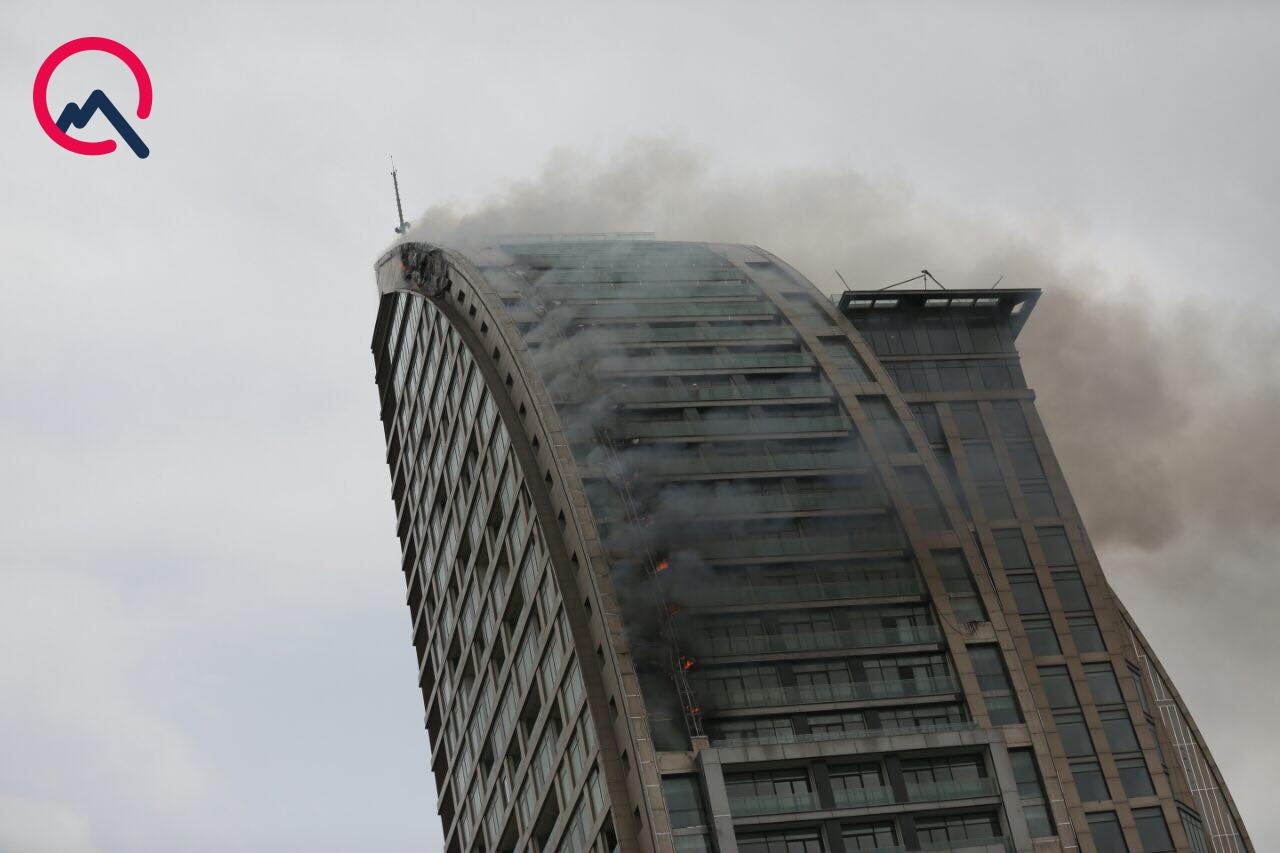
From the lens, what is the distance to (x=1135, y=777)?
92812mm

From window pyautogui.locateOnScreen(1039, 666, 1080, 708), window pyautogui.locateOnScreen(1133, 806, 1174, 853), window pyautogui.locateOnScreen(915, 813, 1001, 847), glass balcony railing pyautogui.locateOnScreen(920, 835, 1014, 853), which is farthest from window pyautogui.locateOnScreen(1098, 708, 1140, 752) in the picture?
glass balcony railing pyautogui.locateOnScreen(920, 835, 1014, 853)

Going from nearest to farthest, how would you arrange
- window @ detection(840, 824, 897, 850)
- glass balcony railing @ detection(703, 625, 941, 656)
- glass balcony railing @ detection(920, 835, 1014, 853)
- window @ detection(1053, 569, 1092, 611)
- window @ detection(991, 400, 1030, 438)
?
1. window @ detection(840, 824, 897, 850)
2. glass balcony railing @ detection(920, 835, 1014, 853)
3. glass balcony railing @ detection(703, 625, 941, 656)
4. window @ detection(1053, 569, 1092, 611)
5. window @ detection(991, 400, 1030, 438)

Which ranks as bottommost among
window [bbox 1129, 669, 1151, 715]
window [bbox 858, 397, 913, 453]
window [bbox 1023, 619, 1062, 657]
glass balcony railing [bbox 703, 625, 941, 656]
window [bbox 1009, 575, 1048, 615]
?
window [bbox 1129, 669, 1151, 715]

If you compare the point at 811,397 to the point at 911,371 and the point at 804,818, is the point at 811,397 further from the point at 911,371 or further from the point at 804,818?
the point at 804,818

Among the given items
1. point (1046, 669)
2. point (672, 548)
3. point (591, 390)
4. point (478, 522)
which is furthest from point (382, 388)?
point (1046, 669)

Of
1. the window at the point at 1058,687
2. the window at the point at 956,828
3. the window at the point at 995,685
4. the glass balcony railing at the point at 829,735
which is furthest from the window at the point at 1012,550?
the window at the point at 956,828

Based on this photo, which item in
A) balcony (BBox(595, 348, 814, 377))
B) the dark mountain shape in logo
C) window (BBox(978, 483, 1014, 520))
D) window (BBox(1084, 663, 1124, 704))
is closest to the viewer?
the dark mountain shape in logo

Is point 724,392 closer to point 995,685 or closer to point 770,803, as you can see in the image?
point 995,685

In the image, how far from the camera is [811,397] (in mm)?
102125

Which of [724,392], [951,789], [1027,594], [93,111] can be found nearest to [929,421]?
[1027,594]

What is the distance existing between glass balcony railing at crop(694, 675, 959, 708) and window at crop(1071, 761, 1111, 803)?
9.11 m

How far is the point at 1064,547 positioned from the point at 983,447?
26.5 ft

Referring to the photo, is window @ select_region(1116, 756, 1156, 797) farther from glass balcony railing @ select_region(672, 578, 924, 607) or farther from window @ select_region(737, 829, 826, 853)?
window @ select_region(737, 829, 826, 853)

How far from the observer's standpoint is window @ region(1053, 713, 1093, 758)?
307 feet
